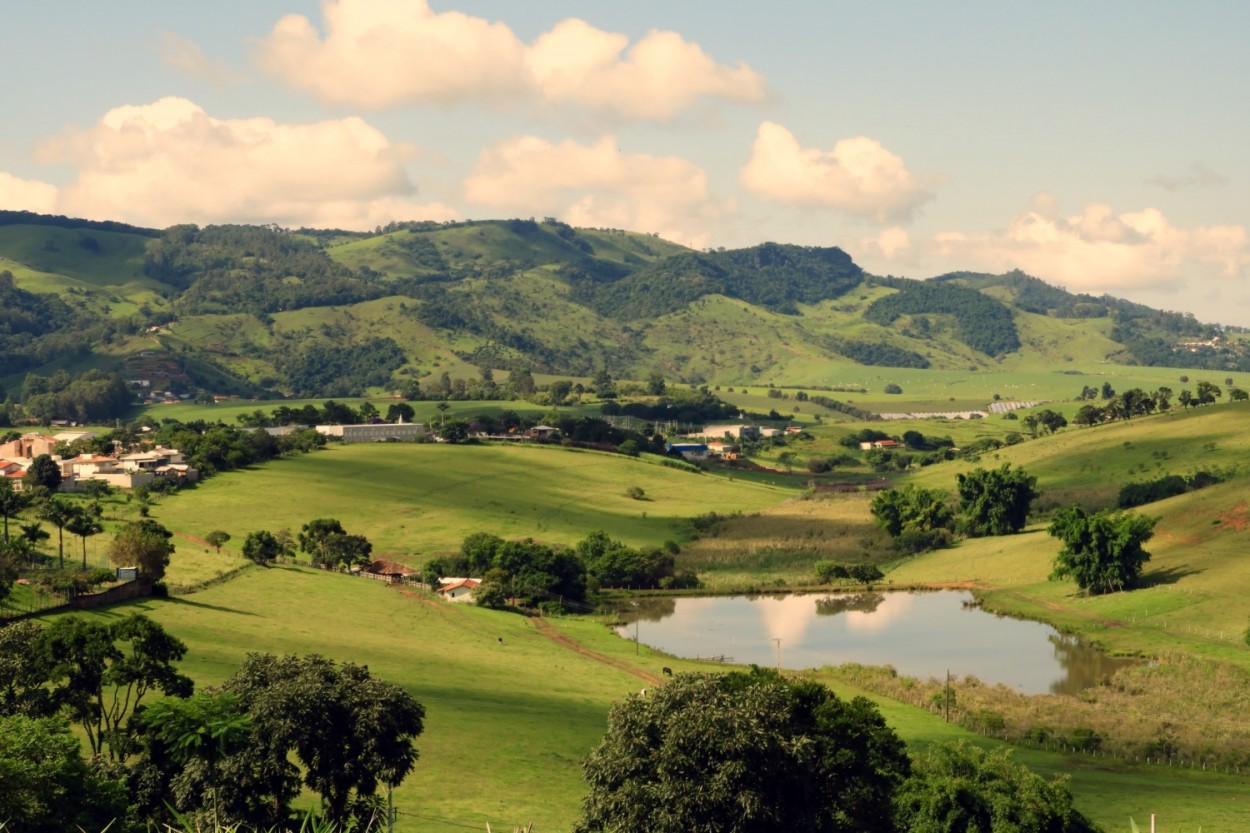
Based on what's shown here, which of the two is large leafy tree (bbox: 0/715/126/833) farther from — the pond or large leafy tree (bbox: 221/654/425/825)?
the pond

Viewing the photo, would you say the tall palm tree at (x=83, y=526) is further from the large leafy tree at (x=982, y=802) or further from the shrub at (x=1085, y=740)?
the large leafy tree at (x=982, y=802)

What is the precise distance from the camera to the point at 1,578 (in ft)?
267

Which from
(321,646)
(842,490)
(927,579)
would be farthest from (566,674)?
(842,490)

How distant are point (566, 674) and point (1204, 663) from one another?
42361mm

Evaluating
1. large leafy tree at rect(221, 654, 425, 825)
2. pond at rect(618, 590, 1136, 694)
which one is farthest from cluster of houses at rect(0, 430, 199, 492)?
large leafy tree at rect(221, 654, 425, 825)

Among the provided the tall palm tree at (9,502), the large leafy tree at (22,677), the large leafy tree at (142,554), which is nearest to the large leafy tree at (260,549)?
the tall palm tree at (9,502)

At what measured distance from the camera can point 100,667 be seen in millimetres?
55812

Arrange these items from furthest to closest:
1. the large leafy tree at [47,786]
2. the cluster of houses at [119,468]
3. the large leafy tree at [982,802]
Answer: the cluster of houses at [119,468] < the large leafy tree at [982,802] < the large leafy tree at [47,786]

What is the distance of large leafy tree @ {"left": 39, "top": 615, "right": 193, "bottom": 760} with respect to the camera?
181 feet

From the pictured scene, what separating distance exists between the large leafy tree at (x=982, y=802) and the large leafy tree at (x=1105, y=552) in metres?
67.3

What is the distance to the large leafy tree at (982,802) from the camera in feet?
177

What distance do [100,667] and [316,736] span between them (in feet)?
33.5

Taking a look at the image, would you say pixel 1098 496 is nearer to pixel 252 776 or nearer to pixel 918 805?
pixel 918 805

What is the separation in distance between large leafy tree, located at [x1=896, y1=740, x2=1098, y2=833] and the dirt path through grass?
3383cm
